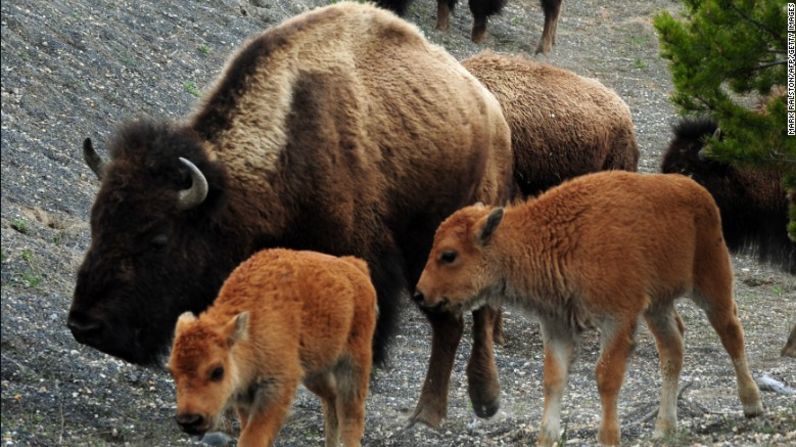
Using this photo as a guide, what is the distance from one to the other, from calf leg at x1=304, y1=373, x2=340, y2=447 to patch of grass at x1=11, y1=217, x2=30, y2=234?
3.80m

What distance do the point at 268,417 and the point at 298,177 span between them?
2117 millimetres

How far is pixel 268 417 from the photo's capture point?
6641 millimetres

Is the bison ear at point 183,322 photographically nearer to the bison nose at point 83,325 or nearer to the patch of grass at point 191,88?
the bison nose at point 83,325

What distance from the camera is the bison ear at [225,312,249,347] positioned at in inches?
252

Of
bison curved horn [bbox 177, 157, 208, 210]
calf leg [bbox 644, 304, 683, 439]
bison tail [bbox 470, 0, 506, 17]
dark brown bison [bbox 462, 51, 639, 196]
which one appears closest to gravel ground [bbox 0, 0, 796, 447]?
calf leg [bbox 644, 304, 683, 439]

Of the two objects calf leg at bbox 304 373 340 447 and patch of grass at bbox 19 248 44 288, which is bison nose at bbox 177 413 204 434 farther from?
patch of grass at bbox 19 248 44 288

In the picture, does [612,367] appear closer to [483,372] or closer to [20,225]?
[483,372]

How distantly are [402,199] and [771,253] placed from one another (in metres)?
5.31

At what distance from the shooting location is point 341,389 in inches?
286

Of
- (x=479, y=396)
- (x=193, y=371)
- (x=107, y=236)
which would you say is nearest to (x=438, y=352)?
(x=479, y=396)

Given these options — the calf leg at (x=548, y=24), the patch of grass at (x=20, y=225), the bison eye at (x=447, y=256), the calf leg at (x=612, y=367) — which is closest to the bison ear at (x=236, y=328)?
the bison eye at (x=447, y=256)

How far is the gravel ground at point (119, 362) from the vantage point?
8289mm

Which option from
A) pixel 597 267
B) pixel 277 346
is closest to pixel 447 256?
pixel 597 267

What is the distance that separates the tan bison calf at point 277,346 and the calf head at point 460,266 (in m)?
0.43
